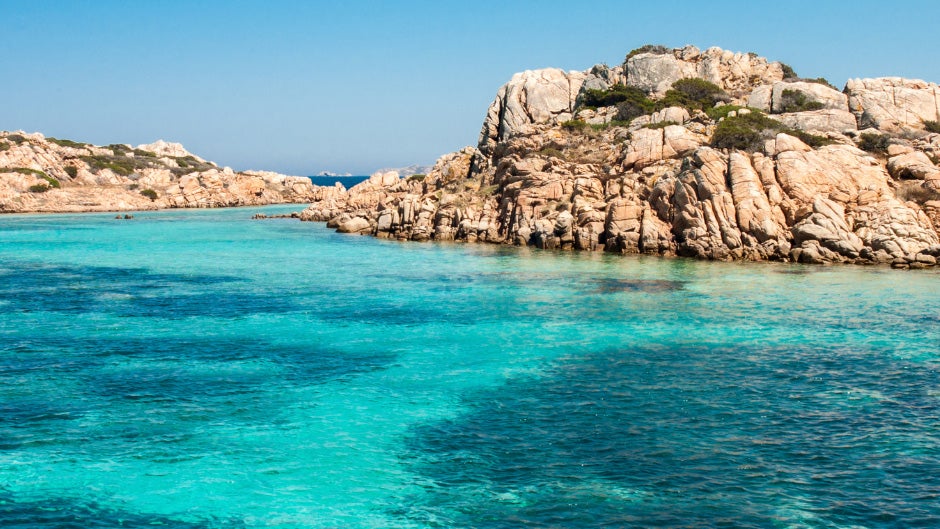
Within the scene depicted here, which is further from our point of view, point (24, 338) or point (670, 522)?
point (24, 338)

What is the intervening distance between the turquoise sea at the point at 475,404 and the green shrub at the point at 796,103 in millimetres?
34997

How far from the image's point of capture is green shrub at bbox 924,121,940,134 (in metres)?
70.0

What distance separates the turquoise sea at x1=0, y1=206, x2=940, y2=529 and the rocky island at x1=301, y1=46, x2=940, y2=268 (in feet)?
31.6

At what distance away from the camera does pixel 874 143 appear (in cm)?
6375

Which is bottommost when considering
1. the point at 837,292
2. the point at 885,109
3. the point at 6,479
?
the point at 6,479

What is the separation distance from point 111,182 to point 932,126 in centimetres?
13255

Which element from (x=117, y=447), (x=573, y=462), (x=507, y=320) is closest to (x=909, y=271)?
(x=507, y=320)

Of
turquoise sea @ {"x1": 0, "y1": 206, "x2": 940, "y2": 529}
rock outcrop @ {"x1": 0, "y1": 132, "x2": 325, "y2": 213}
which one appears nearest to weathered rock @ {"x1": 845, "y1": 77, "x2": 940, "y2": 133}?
turquoise sea @ {"x1": 0, "y1": 206, "x2": 940, "y2": 529}

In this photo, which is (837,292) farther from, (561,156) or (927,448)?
(561,156)

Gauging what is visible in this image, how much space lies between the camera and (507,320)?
35.2 metres

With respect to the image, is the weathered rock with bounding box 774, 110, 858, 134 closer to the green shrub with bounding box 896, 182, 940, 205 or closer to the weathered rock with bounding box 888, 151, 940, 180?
the weathered rock with bounding box 888, 151, 940, 180

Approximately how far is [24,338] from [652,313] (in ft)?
88.2

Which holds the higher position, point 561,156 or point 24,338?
point 561,156

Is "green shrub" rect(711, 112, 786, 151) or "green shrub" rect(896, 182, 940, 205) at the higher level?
"green shrub" rect(711, 112, 786, 151)
